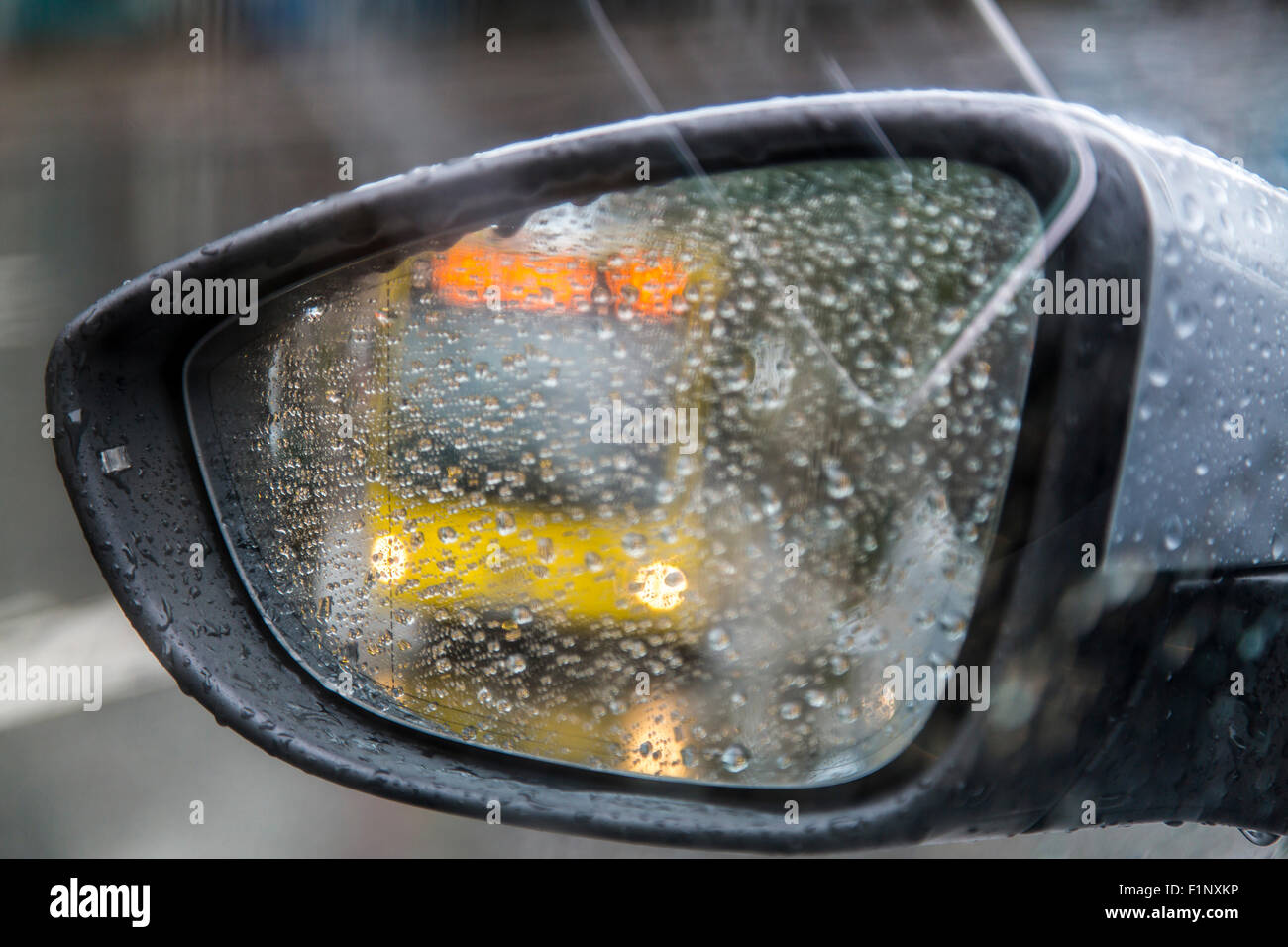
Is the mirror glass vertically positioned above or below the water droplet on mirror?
above

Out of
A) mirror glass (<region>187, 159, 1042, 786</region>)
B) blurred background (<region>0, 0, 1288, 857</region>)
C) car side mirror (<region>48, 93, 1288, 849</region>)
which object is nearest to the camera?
car side mirror (<region>48, 93, 1288, 849</region>)

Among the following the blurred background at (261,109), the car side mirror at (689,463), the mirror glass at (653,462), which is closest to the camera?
the car side mirror at (689,463)

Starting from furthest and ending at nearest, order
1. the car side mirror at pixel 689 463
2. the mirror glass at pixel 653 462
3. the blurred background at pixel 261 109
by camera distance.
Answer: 1. the blurred background at pixel 261 109
2. the mirror glass at pixel 653 462
3. the car side mirror at pixel 689 463

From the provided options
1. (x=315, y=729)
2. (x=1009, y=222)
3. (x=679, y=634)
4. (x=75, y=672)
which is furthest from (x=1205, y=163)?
(x=75, y=672)

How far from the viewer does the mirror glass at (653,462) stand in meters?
0.78

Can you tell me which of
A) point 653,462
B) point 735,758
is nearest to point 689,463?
point 653,462

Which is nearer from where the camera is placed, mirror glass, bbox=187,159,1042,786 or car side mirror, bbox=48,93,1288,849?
car side mirror, bbox=48,93,1288,849

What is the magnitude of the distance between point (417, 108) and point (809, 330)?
243 inches

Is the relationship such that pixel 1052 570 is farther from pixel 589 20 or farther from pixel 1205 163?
pixel 589 20

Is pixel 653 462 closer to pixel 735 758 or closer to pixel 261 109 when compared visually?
pixel 735 758

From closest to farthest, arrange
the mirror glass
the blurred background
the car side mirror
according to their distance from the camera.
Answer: the car side mirror
the mirror glass
the blurred background

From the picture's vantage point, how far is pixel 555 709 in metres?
0.99

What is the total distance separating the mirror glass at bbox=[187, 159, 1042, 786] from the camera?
78cm

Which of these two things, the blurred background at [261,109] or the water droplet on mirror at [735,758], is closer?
the water droplet on mirror at [735,758]
